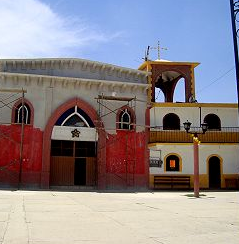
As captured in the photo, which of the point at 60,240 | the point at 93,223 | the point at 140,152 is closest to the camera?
the point at 60,240

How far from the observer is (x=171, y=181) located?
82.0 feet

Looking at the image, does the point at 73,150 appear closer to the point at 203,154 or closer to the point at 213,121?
the point at 203,154

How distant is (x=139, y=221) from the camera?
8.59 m

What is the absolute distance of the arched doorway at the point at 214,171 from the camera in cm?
2578

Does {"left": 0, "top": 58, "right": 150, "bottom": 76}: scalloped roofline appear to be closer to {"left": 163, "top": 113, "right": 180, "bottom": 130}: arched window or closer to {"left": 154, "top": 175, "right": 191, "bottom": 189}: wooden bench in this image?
{"left": 163, "top": 113, "right": 180, "bottom": 130}: arched window

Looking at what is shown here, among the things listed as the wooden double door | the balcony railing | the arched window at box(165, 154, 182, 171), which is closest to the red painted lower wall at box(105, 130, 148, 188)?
the balcony railing

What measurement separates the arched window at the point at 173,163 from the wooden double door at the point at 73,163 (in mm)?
5067

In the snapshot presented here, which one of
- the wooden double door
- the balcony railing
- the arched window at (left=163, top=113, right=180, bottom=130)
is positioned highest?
the arched window at (left=163, top=113, right=180, bottom=130)

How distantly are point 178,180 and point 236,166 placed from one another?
4.37m

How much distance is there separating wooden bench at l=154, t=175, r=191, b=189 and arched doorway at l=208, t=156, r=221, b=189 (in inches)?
73.8

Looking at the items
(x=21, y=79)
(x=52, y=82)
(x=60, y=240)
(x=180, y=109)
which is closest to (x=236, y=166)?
(x=180, y=109)

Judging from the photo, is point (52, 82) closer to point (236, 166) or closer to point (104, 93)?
point (104, 93)

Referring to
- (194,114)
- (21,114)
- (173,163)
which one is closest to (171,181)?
(173,163)

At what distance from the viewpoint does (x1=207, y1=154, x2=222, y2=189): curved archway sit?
84.4ft
